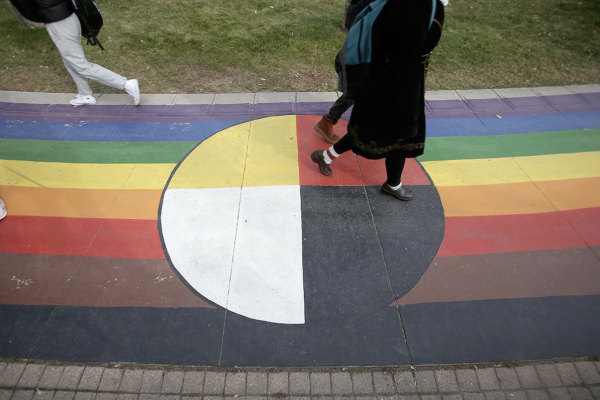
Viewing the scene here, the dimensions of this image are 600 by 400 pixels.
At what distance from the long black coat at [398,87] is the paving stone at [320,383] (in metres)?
1.78

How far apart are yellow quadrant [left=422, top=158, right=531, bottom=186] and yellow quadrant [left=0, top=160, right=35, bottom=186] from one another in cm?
437

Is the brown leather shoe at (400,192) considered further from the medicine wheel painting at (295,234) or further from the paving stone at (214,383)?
the paving stone at (214,383)

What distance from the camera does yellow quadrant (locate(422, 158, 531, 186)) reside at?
3.71m

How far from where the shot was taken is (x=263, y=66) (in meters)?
5.77

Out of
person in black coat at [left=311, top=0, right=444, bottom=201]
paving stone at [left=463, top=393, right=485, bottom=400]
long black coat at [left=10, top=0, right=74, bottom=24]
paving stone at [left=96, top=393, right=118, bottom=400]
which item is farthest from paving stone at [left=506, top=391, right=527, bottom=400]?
long black coat at [left=10, top=0, right=74, bottom=24]

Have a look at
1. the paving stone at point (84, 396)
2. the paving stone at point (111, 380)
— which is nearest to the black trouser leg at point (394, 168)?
the paving stone at point (111, 380)

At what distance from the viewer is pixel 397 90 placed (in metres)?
2.54

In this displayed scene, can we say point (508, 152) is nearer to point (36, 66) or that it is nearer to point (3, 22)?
point (36, 66)

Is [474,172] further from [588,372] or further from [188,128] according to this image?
[188,128]

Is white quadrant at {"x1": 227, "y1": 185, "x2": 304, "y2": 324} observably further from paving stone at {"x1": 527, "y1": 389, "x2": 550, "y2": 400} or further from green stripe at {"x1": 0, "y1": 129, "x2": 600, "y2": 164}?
paving stone at {"x1": 527, "y1": 389, "x2": 550, "y2": 400}

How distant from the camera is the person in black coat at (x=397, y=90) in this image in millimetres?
2229

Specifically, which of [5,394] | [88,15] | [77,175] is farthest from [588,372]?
[88,15]

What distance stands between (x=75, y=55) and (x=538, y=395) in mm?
5639

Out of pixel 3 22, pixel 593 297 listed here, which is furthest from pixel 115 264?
pixel 3 22
